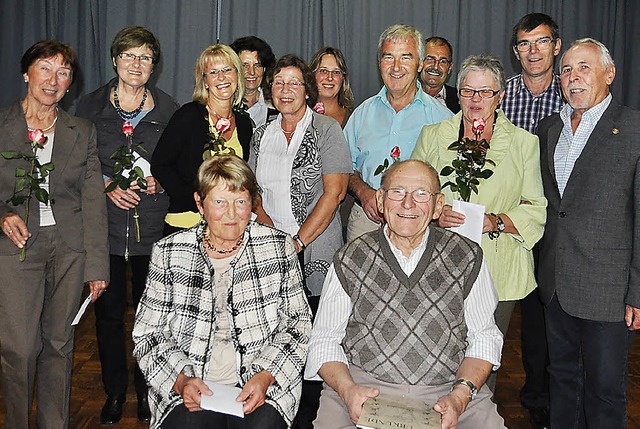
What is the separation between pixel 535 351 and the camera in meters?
3.84

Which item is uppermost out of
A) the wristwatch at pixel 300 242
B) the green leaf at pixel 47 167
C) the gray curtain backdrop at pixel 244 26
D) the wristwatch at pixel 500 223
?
the gray curtain backdrop at pixel 244 26

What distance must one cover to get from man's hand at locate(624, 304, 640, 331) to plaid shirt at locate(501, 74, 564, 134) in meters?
1.28

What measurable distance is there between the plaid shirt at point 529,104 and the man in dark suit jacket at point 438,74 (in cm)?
107

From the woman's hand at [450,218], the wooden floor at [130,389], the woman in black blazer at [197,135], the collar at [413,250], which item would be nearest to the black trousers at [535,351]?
the wooden floor at [130,389]

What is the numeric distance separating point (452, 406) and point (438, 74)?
322 cm

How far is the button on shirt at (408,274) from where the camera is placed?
250 centimetres

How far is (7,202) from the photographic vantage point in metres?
3.00

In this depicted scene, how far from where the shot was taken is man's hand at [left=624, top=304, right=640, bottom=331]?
274cm

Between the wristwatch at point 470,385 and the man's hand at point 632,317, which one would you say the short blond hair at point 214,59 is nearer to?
the wristwatch at point 470,385

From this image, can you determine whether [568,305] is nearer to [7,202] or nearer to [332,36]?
[7,202]

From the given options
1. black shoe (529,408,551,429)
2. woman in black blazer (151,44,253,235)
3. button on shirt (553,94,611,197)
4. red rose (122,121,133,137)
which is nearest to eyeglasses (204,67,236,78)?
woman in black blazer (151,44,253,235)

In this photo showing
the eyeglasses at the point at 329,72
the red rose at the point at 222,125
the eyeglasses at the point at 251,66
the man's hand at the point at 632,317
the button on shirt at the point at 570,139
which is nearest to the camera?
the man's hand at the point at 632,317

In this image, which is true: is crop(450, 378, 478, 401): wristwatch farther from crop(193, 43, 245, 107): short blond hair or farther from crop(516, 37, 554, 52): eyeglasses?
crop(516, 37, 554, 52): eyeglasses

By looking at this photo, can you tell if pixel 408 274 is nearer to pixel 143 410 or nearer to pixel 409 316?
pixel 409 316
